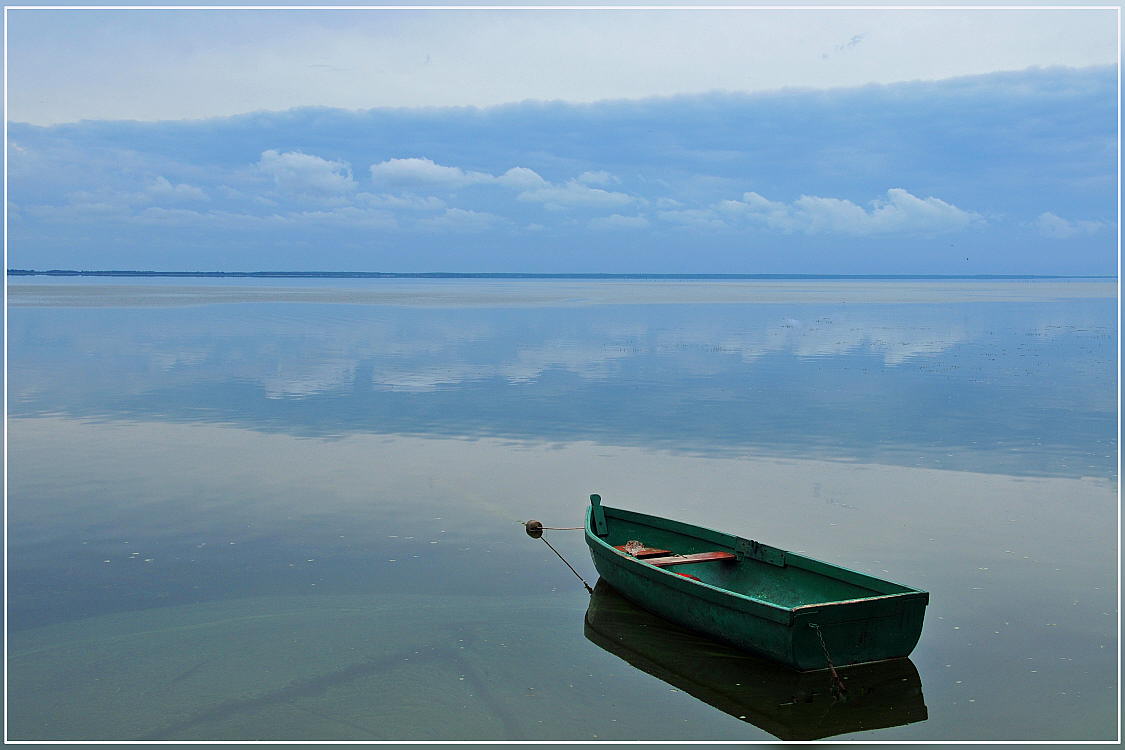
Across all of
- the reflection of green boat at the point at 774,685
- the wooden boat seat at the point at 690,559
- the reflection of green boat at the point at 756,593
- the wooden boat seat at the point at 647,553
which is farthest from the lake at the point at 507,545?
the wooden boat seat at the point at 690,559

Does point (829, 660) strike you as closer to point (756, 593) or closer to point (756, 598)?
point (756, 598)

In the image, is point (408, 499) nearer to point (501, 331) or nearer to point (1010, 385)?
point (1010, 385)

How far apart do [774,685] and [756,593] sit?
222 centimetres

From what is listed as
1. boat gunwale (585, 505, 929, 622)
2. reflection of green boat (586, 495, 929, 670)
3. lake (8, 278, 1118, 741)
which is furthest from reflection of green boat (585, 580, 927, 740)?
boat gunwale (585, 505, 929, 622)

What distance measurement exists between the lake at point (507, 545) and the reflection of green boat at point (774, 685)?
37 mm

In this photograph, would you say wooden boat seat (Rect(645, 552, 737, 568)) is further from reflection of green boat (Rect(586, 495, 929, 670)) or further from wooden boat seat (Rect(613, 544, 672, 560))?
wooden boat seat (Rect(613, 544, 672, 560))

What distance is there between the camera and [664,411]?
94.0 feet

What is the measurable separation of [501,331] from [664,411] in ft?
106

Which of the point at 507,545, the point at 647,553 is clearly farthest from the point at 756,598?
the point at 507,545

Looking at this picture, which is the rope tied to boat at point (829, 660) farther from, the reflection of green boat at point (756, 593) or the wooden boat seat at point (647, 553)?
the wooden boat seat at point (647, 553)

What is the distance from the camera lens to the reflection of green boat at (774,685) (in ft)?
33.9

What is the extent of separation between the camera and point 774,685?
1095 cm

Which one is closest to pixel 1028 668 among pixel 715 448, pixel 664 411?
pixel 715 448

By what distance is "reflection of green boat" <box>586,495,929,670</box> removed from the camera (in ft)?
35.3
